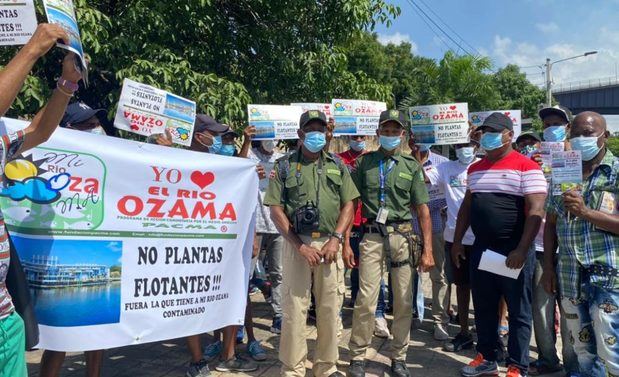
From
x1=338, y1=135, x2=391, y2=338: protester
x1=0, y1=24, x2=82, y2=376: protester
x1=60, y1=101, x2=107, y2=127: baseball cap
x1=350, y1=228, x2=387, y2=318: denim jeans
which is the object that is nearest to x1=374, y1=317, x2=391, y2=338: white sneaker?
x1=338, y1=135, x2=391, y2=338: protester

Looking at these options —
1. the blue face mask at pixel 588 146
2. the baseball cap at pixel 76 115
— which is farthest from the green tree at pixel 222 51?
the blue face mask at pixel 588 146

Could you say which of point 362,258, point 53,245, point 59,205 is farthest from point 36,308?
point 362,258

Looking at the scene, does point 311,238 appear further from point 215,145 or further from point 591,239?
point 591,239

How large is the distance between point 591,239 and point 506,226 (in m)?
0.75

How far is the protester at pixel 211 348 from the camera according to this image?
13.5ft

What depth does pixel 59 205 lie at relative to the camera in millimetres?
3234

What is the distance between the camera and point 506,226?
4102mm

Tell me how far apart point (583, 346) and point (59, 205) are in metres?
3.67

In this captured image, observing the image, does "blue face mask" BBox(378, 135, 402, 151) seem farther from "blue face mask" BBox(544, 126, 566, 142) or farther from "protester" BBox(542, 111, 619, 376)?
"blue face mask" BBox(544, 126, 566, 142)

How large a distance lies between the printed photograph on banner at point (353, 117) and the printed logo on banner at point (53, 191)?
11.2 ft

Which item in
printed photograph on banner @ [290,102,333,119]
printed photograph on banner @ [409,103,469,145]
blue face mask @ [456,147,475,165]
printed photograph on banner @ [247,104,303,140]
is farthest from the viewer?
printed photograph on banner @ [290,102,333,119]

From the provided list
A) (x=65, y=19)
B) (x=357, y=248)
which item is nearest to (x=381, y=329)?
(x=357, y=248)

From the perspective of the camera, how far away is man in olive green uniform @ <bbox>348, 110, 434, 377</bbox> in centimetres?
427

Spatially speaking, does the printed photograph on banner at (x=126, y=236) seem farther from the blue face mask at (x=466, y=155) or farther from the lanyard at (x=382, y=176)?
the blue face mask at (x=466, y=155)
